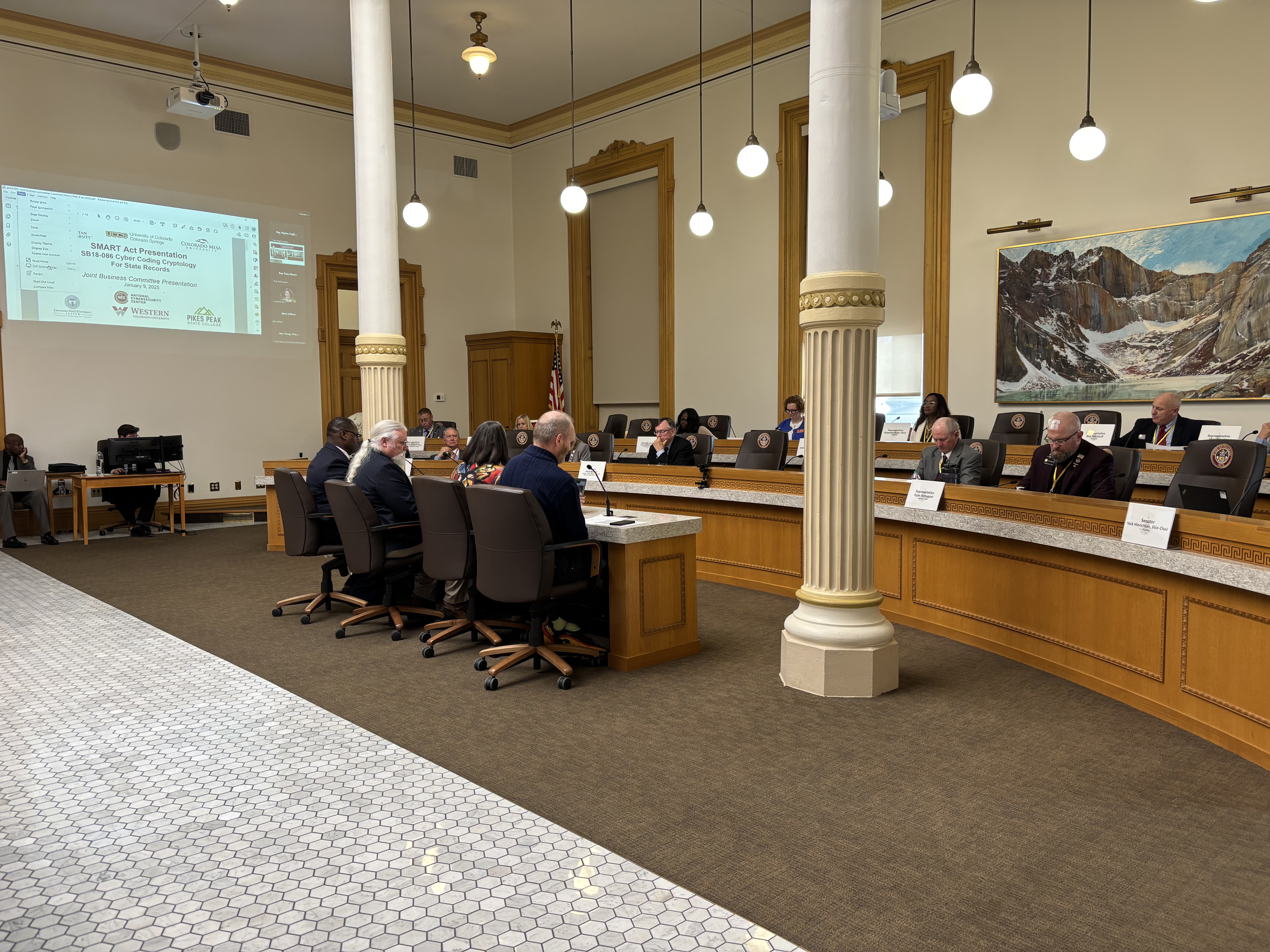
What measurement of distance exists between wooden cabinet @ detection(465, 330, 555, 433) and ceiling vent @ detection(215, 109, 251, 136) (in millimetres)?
3969

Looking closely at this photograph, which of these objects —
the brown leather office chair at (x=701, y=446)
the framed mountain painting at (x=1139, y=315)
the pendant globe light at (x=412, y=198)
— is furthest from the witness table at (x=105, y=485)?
the framed mountain painting at (x=1139, y=315)

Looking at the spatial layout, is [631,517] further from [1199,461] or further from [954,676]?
[1199,461]

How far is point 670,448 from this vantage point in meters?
7.70

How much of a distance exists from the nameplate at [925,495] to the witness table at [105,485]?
740cm

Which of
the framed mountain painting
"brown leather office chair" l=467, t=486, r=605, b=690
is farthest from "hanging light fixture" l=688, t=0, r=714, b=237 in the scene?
"brown leather office chair" l=467, t=486, r=605, b=690

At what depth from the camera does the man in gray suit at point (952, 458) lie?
18.4 ft

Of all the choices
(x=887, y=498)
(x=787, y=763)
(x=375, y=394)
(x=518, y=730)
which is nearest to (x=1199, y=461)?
(x=887, y=498)

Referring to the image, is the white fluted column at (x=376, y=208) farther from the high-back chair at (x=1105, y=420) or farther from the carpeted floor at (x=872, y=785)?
the high-back chair at (x=1105, y=420)

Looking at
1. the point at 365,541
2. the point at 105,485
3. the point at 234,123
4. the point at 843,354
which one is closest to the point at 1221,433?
the point at 843,354

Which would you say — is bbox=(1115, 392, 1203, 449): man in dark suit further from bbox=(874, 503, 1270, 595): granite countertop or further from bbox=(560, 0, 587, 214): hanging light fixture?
bbox=(560, 0, 587, 214): hanging light fixture

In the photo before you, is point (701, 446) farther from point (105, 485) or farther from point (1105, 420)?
point (105, 485)

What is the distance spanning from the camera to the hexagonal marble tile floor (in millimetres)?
2098

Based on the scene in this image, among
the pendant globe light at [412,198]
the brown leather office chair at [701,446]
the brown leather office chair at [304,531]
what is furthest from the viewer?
the pendant globe light at [412,198]

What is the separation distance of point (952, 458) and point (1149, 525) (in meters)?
2.33
